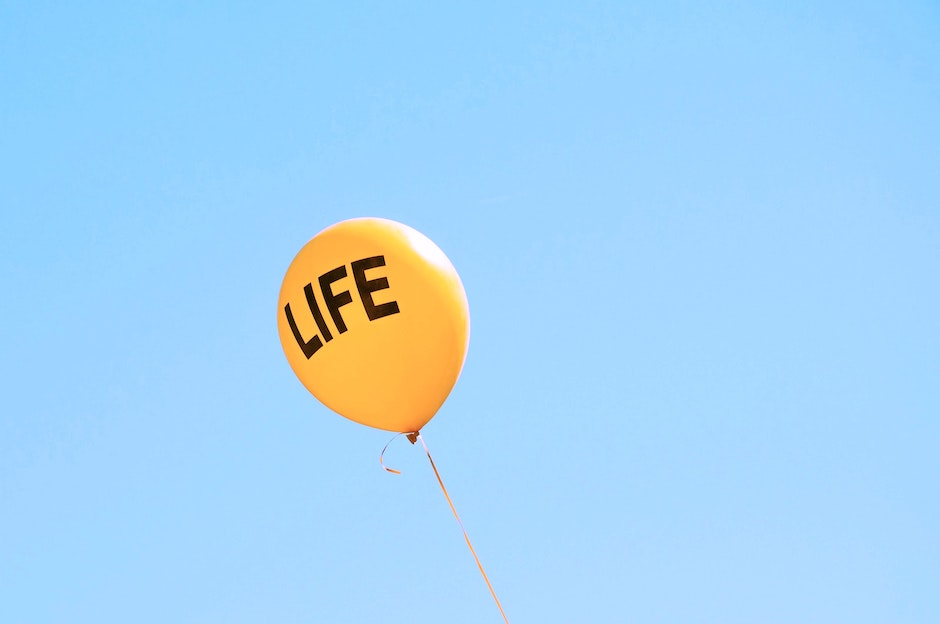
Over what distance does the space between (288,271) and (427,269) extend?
1.37 m

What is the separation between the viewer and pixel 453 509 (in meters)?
10.7

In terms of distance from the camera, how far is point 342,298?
34.6 feet

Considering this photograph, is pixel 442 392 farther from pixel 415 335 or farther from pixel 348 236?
pixel 348 236

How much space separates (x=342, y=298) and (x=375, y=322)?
38 centimetres

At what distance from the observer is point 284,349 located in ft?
36.9

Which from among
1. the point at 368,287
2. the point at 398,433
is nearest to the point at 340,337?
the point at 368,287

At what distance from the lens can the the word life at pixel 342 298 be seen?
34.4 feet

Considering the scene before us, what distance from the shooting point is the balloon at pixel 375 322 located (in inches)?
414

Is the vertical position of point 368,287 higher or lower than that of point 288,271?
lower

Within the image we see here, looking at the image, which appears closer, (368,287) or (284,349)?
(368,287)

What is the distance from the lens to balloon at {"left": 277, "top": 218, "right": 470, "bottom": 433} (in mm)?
10508

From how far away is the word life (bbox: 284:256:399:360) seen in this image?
1048 centimetres

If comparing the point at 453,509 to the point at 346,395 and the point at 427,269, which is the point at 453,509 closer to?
the point at 346,395

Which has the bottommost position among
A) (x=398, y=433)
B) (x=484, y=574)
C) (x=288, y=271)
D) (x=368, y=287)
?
(x=484, y=574)
